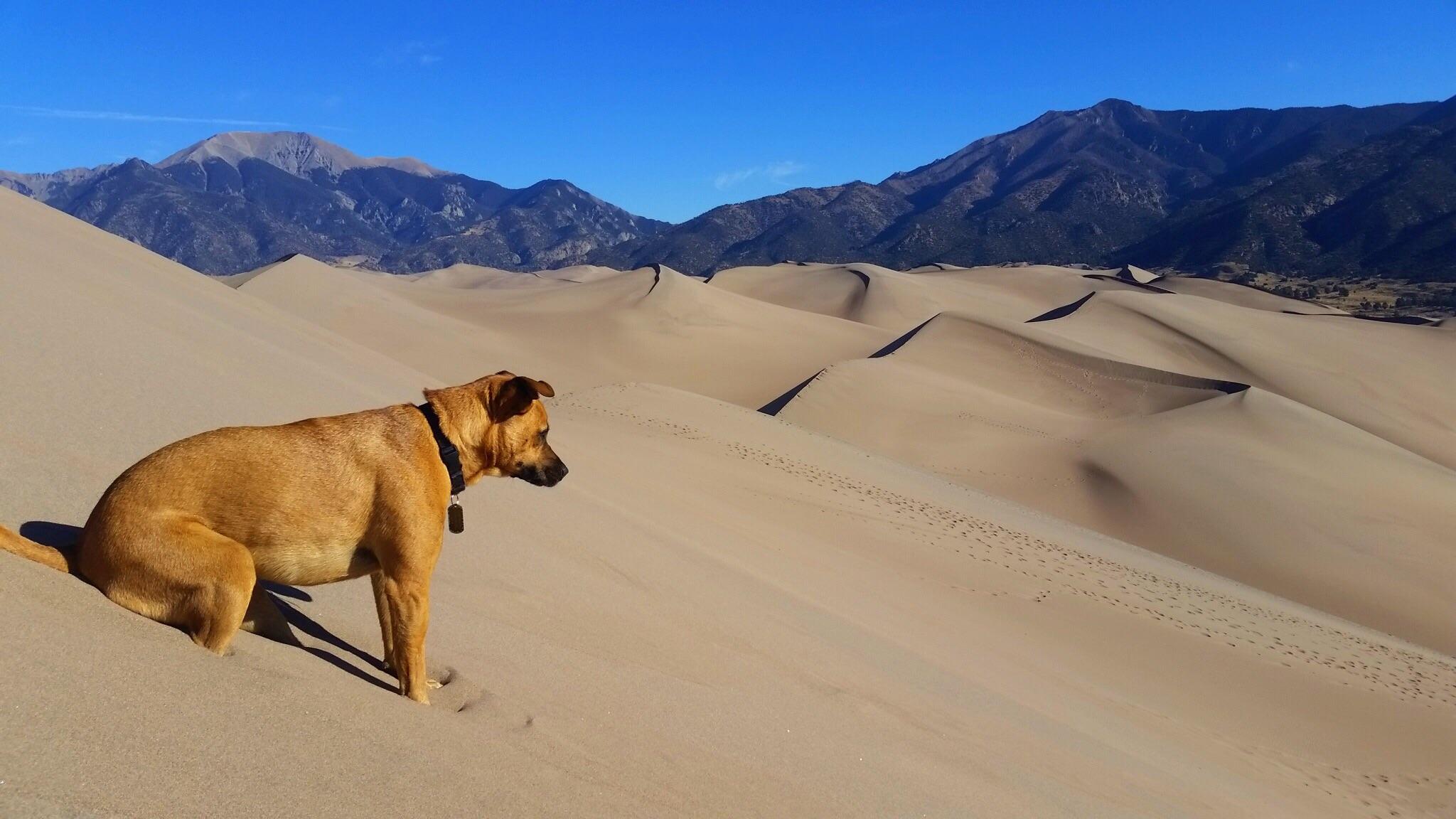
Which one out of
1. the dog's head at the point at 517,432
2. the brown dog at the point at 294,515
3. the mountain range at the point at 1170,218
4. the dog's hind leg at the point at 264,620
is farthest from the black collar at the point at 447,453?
the mountain range at the point at 1170,218

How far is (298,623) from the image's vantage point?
3490 mm

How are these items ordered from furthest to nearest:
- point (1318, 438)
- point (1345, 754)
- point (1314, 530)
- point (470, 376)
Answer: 1. point (470, 376)
2. point (1318, 438)
3. point (1314, 530)
4. point (1345, 754)

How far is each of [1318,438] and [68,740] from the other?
27287 mm

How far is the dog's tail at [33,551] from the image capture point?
8.76 ft

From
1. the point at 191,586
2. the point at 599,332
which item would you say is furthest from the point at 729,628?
the point at 599,332

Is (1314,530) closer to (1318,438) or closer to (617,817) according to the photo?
(1318,438)

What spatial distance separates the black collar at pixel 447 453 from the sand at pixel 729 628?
2.56 feet

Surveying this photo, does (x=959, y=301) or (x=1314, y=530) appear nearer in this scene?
(x=1314, y=530)

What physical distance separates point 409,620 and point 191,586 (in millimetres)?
685

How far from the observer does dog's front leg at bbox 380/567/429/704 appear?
10.0 feet

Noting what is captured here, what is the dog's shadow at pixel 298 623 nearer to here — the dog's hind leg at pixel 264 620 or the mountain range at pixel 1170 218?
the dog's hind leg at pixel 264 620

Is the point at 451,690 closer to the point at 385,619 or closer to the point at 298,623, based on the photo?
the point at 385,619

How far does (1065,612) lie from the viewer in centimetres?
1138

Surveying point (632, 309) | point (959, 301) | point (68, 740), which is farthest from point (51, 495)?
point (959, 301)
